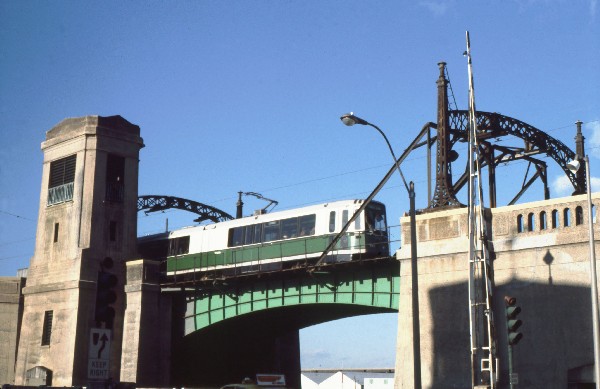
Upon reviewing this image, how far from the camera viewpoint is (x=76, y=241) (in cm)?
4875

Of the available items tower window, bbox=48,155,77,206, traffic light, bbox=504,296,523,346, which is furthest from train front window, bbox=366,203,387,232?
tower window, bbox=48,155,77,206

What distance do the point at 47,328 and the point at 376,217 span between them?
2243cm

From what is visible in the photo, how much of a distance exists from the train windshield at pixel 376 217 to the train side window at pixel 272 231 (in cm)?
548

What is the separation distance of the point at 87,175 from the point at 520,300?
29.7 meters

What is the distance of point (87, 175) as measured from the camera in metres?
49.3

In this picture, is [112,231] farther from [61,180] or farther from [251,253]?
[251,253]

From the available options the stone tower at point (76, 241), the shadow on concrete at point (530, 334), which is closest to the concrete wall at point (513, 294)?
the shadow on concrete at point (530, 334)

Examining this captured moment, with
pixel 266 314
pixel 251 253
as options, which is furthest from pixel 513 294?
pixel 266 314

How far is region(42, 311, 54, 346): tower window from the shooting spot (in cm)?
4909

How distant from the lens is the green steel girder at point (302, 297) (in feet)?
122

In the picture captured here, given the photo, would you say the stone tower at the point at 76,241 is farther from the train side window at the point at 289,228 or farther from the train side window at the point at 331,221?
the train side window at the point at 331,221

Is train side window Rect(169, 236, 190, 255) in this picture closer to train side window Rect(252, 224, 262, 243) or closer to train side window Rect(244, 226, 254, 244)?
train side window Rect(244, 226, 254, 244)

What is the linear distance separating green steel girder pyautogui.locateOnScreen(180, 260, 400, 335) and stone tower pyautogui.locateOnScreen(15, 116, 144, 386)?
6121 millimetres

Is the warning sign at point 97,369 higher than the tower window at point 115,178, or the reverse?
the tower window at point 115,178
